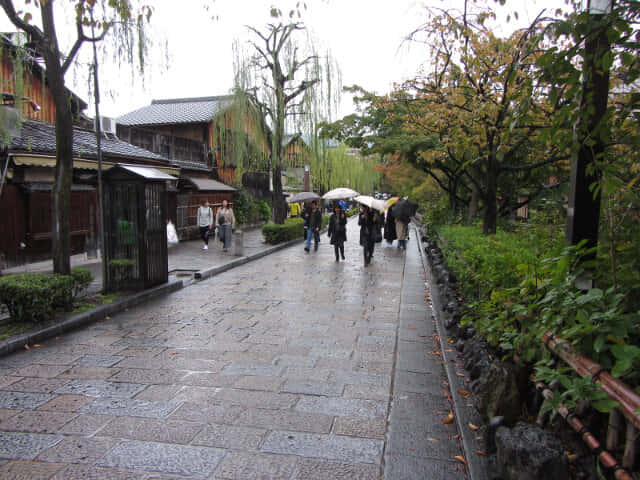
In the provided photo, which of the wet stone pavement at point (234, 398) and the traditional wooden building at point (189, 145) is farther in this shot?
the traditional wooden building at point (189, 145)

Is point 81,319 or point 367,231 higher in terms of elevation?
point 367,231

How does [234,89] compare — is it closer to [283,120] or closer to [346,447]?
[283,120]

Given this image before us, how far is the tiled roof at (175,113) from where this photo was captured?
23.6 m

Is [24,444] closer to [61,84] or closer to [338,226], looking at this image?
[61,84]

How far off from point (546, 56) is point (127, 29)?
7119mm

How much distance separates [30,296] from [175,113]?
69.6 ft

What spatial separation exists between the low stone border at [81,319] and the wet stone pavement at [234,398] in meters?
0.14

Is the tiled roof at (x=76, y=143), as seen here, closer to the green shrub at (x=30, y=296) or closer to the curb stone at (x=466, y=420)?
the green shrub at (x=30, y=296)

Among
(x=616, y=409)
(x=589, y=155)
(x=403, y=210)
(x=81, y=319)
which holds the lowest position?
(x=81, y=319)

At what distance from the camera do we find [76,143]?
501 inches

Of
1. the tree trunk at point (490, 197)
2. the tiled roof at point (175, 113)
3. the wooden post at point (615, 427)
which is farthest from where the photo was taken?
the tiled roof at point (175, 113)

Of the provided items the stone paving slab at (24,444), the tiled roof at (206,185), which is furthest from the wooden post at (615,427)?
the tiled roof at (206,185)

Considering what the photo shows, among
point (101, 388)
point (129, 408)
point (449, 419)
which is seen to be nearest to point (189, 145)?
point (101, 388)

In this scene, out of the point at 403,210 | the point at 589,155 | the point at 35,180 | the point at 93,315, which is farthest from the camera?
the point at 403,210
